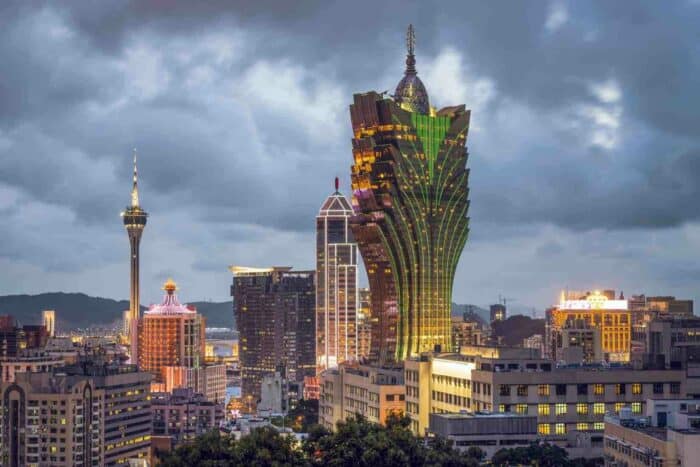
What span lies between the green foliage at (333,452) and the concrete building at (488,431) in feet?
32.3

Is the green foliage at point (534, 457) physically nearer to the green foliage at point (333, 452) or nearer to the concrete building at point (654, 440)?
the green foliage at point (333, 452)

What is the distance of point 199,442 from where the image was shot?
15612 centimetres

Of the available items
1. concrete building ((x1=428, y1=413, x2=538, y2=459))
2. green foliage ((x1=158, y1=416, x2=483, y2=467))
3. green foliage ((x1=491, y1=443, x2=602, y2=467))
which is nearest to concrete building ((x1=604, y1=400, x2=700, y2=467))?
green foliage ((x1=491, y1=443, x2=602, y2=467))

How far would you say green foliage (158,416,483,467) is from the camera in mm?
152375

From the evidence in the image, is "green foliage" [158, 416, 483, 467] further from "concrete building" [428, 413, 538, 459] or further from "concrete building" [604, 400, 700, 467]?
"concrete building" [604, 400, 700, 467]

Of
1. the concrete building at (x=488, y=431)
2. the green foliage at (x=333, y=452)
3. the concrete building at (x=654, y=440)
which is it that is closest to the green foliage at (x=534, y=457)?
the green foliage at (x=333, y=452)

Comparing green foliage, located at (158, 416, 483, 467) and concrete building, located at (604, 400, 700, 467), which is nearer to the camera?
concrete building, located at (604, 400, 700, 467)

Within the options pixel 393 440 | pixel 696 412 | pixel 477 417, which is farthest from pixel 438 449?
pixel 696 412

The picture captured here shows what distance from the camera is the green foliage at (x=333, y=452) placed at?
500 ft

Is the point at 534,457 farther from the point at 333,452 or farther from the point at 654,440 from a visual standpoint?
the point at 654,440

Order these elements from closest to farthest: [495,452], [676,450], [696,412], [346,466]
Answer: [676,450] → [696,412] → [346,466] → [495,452]

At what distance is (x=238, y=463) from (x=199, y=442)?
19.5 ft

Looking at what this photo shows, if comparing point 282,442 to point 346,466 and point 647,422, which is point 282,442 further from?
point 647,422

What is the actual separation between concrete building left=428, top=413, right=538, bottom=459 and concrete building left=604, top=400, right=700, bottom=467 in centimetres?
2050
